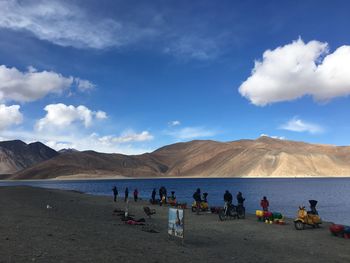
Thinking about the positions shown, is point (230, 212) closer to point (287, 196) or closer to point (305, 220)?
point (305, 220)

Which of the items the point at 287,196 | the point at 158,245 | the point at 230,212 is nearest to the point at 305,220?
the point at 230,212

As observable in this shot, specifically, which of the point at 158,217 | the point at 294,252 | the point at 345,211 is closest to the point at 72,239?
the point at 294,252

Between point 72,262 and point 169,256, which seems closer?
point 72,262

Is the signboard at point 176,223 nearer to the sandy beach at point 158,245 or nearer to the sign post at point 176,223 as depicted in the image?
the sign post at point 176,223

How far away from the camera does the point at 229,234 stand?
22453 mm

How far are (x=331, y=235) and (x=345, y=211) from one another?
2443 cm

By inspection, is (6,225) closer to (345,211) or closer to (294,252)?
(294,252)

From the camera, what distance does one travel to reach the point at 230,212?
29.5 metres

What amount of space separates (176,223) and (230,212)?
1167cm

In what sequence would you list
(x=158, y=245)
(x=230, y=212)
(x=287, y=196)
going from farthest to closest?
(x=287, y=196) < (x=230, y=212) < (x=158, y=245)

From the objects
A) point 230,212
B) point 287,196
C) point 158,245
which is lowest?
point 158,245

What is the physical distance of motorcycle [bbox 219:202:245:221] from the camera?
2908 cm

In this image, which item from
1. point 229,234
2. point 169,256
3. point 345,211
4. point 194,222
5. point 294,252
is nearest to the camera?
point 169,256

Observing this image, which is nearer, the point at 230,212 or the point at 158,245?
the point at 158,245
